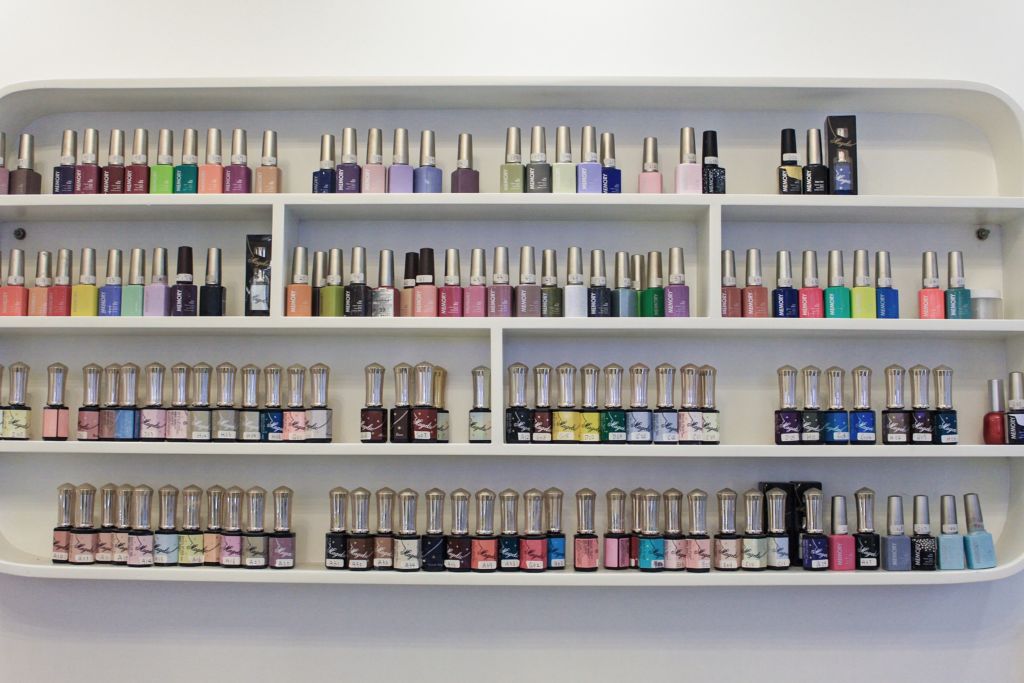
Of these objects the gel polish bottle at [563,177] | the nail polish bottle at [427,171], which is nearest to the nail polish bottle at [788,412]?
the gel polish bottle at [563,177]

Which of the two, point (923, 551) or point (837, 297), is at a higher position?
point (837, 297)

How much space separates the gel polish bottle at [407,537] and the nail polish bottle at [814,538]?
0.77 metres

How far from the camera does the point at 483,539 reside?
1796 mm

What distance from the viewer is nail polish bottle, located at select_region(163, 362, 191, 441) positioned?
1.82 m

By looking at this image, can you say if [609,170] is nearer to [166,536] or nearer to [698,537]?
[698,537]

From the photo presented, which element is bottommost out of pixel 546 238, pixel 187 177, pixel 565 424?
pixel 565 424

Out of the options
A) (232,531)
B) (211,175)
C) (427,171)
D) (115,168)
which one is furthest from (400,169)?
(232,531)

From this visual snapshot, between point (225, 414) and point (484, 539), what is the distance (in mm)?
578

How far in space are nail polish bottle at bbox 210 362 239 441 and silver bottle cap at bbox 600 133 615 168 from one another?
0.89m

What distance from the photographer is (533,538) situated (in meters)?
1.79

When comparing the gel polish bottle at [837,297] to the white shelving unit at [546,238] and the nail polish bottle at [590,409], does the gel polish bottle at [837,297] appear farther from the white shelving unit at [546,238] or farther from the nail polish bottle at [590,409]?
the nail polish bottle at [590,409]

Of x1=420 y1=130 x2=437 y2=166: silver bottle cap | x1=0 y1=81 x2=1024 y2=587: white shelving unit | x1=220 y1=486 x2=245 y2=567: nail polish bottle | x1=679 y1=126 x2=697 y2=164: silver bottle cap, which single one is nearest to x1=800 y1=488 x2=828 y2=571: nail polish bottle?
x1=0 y1=81 x2=1024 y2=587: white shelving unit

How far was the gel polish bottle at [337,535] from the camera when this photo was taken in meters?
1.79
